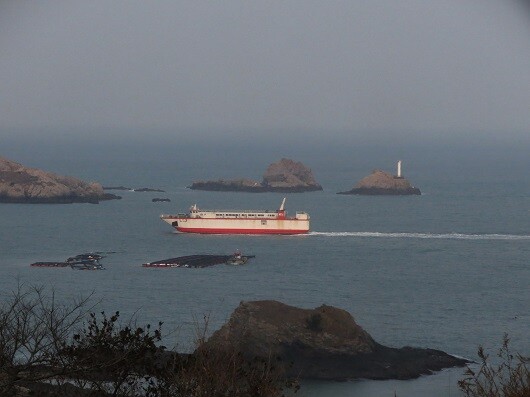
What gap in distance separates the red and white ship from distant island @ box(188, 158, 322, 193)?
13249mm

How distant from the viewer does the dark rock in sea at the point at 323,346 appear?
14.6 metres

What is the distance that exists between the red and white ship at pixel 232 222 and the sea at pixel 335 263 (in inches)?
14.2

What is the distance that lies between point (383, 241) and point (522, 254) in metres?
3.58

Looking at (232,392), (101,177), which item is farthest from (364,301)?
(101,177)

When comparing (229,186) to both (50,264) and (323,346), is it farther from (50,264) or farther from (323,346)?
(323,346)

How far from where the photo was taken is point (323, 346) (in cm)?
1512

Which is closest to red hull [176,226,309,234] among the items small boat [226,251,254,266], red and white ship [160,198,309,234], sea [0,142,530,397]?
red and white ship [160,198,309,234]

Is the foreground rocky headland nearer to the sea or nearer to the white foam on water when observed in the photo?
the sea

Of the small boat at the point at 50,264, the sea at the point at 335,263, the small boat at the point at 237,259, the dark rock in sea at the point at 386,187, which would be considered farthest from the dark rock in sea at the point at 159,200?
the small boat at the point at 50,264

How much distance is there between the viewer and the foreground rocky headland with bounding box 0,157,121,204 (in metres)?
41.6

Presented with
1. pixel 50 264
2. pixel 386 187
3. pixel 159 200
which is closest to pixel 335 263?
pixel 50 264

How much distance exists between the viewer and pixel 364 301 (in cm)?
2030

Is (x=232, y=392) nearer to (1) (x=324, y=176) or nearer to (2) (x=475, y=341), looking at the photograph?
(2) (x=475, y=341)

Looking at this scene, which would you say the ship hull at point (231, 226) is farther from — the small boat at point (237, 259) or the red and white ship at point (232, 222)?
the small boat at point (237, 259)
